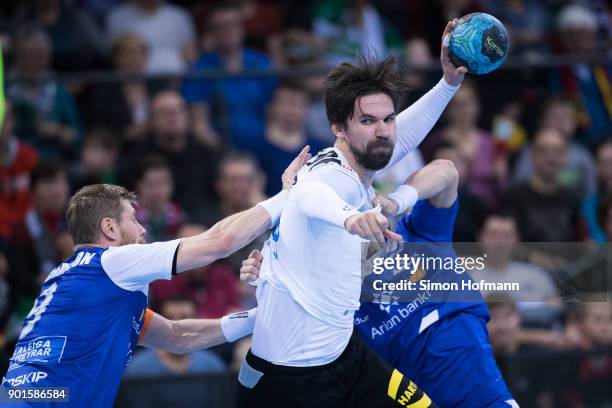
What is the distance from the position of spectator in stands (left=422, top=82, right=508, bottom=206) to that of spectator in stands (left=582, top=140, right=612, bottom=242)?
873 mm

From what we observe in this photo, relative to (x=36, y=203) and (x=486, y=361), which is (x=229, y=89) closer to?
(x=36, y=203)

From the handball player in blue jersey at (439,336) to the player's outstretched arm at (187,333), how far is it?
2.62 ft

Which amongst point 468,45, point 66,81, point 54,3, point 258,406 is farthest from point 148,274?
point 54,3

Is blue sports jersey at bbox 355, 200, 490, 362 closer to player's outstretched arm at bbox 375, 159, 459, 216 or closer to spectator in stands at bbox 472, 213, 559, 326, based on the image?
player's outstretched arm at bbox 375, 159, 459, 216

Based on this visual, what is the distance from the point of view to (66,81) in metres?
11.4

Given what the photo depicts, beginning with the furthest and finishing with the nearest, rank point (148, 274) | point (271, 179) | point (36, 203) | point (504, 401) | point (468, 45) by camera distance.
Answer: point (271, 179)
point (36, 203)
point (504, 401)
point (468, 45)
point (148, 274)

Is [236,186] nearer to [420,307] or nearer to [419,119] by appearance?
[420,307]

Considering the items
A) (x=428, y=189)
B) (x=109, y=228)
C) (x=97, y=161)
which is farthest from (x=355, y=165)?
(x=97, y=161)

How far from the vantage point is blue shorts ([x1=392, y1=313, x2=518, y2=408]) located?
753 centimetres

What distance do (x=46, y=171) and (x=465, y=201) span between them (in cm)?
387

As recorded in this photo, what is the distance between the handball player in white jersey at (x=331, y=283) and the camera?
647 cm

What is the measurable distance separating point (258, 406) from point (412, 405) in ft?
2.84

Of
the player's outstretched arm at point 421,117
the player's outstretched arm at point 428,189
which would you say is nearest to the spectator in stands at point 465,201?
the player's outstretched arm at point 428,189

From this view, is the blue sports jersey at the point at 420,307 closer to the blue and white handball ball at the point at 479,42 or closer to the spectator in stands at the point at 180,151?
the blue and white handball ball at the point at 479,42
